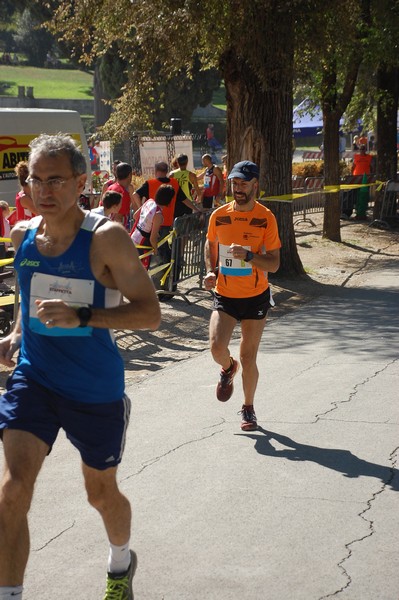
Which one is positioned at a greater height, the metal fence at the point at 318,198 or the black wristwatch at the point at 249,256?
the black wristwatch at the point at 249,256

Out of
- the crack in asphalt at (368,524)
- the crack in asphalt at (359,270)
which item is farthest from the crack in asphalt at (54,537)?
the crack in asphalt at (359,270)

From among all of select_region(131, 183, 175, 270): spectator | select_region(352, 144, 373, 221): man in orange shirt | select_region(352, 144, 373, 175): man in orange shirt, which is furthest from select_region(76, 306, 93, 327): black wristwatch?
select_region(352, 144, 373, 175): man in orange shirt

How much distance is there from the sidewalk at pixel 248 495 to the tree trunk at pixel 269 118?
21.3 ft

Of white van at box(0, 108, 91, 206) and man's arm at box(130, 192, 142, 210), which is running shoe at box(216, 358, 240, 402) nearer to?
man's arm at box(130, 192, 142, 210)

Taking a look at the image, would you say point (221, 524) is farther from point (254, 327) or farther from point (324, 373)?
point (324, 373)

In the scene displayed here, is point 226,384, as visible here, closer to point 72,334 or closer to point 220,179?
point 72,334

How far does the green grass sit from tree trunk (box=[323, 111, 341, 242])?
57.4m

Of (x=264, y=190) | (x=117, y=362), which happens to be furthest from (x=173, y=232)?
(x=117, y=362)

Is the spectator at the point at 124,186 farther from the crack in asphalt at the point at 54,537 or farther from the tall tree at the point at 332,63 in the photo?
the crack in asphalt at the point at 54,537

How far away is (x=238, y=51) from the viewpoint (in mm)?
15328

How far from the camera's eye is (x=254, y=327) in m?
7.84

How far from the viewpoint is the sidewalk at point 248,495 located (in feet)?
16.2

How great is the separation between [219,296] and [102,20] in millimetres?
9519

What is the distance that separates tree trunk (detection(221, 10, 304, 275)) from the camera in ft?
50.5
